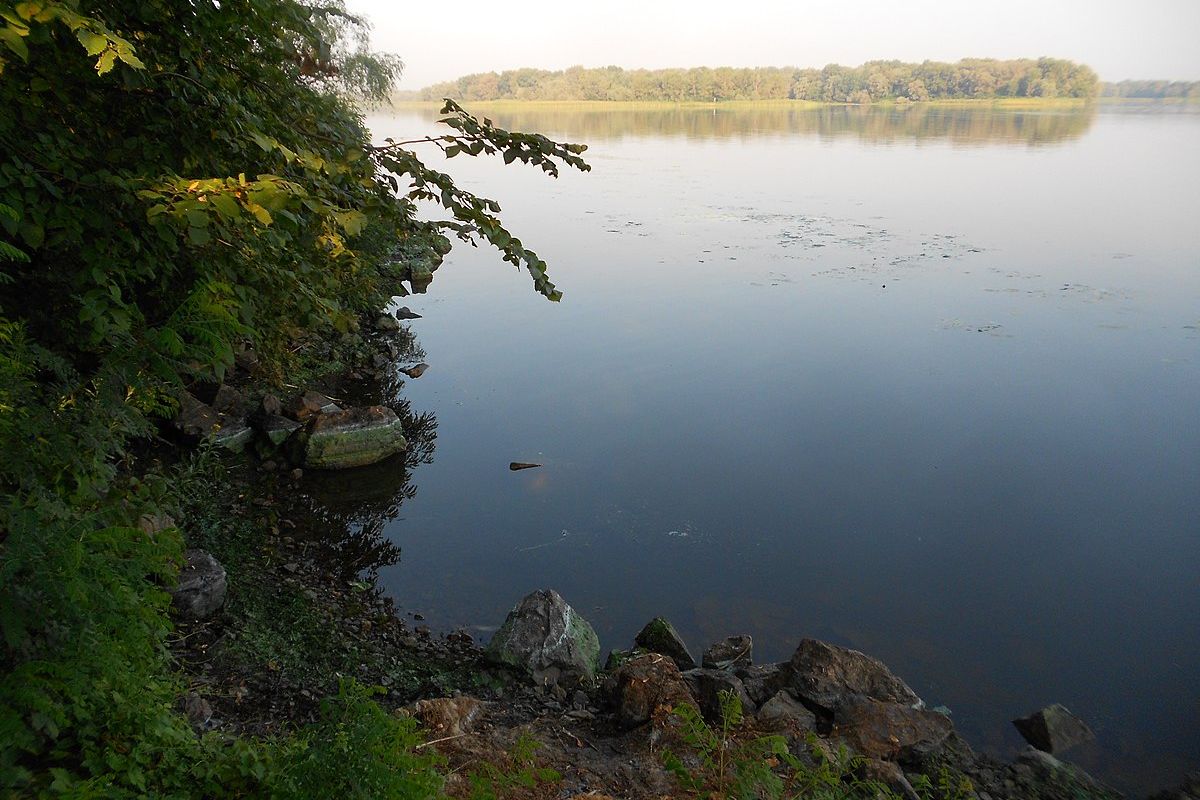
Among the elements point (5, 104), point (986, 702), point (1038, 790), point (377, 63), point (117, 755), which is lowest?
point (986, 702)

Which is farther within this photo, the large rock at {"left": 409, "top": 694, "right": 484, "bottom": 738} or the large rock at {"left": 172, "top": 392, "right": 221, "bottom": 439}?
the large rock at {"left": 172, "top": 392, "right": 221, "bottom": 439}

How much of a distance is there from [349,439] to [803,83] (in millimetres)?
118771

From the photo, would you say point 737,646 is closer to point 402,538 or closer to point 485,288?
point 402,538

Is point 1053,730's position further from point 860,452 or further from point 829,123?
point 829,123

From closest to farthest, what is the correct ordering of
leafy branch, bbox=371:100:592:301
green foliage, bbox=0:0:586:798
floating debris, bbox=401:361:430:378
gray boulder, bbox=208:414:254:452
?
green foliage, bbox=0:0:586:798
leafy branch, bbox=371:100:592:301
gray boulder, bbox=208:414:254:452
floating debris, bbox=401:361:430:378

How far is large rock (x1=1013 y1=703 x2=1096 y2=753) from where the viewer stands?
264 inches

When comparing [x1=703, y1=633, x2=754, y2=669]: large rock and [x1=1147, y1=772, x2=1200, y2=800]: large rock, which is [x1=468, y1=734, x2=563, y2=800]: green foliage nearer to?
[x1=703, y1=633, x2=754, y2=669]: large rock

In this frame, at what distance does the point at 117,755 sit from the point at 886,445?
1128cm

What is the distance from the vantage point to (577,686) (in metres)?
6.98

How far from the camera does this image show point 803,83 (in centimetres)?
11519

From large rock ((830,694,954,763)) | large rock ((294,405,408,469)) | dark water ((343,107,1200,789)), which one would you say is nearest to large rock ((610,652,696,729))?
large rock ((830,694,954,763))

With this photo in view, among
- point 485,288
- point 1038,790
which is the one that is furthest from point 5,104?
point 485,288

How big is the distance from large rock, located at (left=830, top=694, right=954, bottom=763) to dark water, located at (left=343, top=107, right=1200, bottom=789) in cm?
109

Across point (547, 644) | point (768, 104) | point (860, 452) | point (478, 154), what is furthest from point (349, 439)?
point (768, 104)
